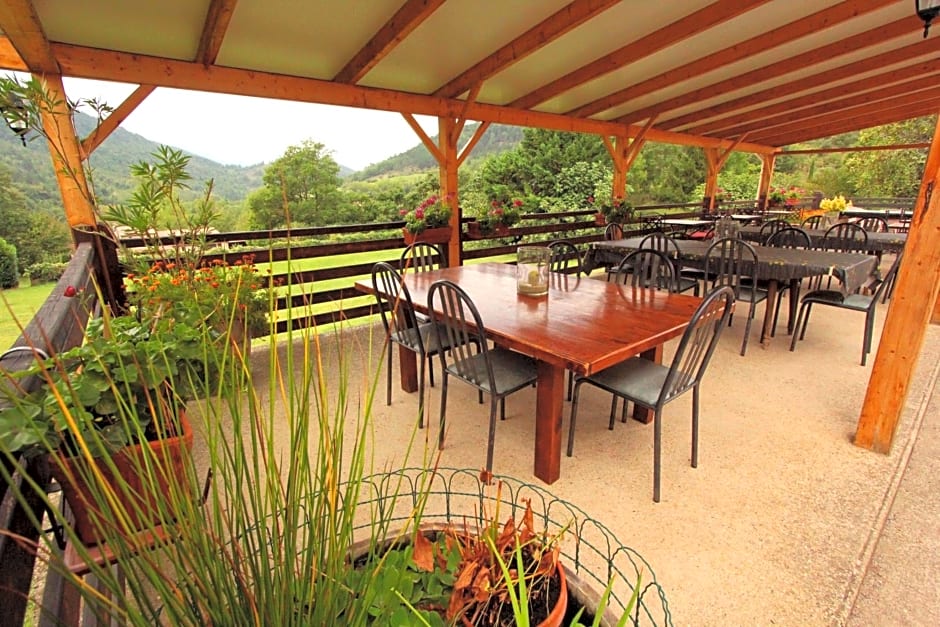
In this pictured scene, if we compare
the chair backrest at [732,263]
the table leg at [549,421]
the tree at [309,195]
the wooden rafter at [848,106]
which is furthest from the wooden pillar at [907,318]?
the wooden rafter at [848,106]

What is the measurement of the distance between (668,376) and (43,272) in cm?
292

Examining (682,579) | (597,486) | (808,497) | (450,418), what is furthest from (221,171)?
(808,497)

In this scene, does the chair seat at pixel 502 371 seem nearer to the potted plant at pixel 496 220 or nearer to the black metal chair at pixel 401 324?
the black metal chair at pixel 401 324

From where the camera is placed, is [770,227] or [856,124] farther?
[856,124]

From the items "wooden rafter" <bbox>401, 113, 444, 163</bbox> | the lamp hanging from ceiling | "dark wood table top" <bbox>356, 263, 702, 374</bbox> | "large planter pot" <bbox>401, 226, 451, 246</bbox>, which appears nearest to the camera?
"dark wood table top" <bbox>356, 263, 702, 374</bbox>

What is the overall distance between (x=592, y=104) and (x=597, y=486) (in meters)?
4.88

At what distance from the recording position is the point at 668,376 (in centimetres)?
194

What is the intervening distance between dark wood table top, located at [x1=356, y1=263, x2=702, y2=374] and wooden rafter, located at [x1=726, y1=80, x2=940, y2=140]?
6.82 metres

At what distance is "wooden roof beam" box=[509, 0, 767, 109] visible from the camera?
3330mm

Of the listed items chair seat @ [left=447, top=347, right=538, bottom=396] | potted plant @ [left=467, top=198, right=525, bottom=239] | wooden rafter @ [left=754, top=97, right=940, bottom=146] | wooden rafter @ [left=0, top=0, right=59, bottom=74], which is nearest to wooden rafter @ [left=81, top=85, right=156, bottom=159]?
wooden rafter @ [left=0, top=0, right=59, bottom=74]

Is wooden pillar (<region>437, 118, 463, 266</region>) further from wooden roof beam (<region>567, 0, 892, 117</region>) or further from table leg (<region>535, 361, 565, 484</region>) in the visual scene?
table leg (<region>535, 361, 565, 484</region>)

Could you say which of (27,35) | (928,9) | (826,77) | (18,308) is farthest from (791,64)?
(18,308)

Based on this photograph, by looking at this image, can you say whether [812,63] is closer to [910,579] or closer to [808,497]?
[808,497]

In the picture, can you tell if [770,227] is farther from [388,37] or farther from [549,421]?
[549,421]
